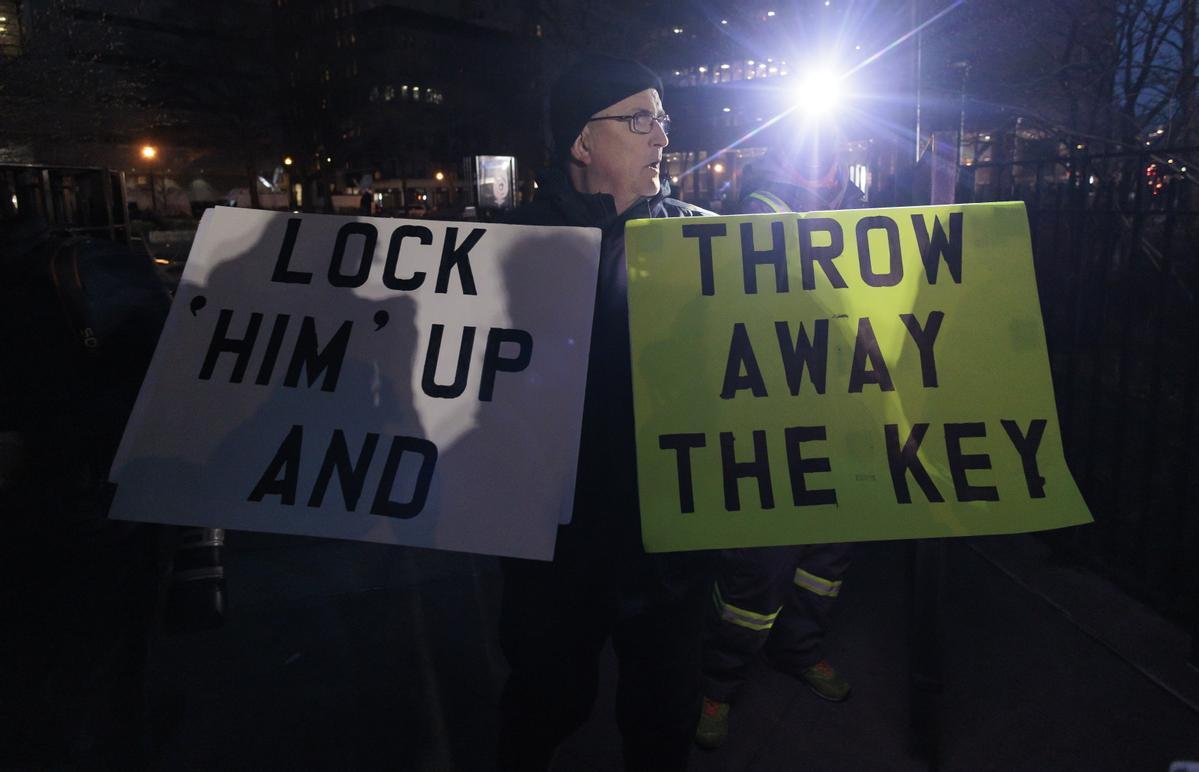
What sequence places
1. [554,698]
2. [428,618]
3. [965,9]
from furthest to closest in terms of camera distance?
[965,9] < [428,618] < [554,698]

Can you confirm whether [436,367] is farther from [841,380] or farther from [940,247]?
A: [940,247]

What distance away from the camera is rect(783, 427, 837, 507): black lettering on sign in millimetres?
1771

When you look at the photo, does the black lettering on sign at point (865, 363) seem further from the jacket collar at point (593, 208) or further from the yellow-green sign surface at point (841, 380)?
the jacket collar at point (593, 208)

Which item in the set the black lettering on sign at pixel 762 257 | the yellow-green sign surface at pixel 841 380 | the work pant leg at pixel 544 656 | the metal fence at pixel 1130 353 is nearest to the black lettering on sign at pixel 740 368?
the yellow-green sign surface at pixel 841 380

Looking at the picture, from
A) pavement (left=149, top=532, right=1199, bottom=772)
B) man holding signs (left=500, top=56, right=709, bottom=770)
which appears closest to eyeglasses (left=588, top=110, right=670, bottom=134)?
man holding signs (left=500, top=56, right=709, bottom=770)

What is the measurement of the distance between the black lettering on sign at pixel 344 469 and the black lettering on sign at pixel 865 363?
3.49 ft

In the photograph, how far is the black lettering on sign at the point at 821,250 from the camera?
1871 millimetres

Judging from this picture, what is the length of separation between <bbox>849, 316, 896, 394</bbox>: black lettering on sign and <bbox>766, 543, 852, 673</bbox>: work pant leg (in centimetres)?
170

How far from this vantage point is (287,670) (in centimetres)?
356

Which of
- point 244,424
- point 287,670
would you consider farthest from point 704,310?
point 287,670

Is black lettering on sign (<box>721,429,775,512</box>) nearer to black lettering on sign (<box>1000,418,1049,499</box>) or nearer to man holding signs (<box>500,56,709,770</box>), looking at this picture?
man holding signs (<box>500,56,709,770</box>)

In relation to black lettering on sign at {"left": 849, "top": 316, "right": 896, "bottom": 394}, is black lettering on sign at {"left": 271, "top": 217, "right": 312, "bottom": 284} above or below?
above

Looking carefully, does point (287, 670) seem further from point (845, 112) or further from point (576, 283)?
point (845, 112)

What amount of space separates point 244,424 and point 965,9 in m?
12.4
